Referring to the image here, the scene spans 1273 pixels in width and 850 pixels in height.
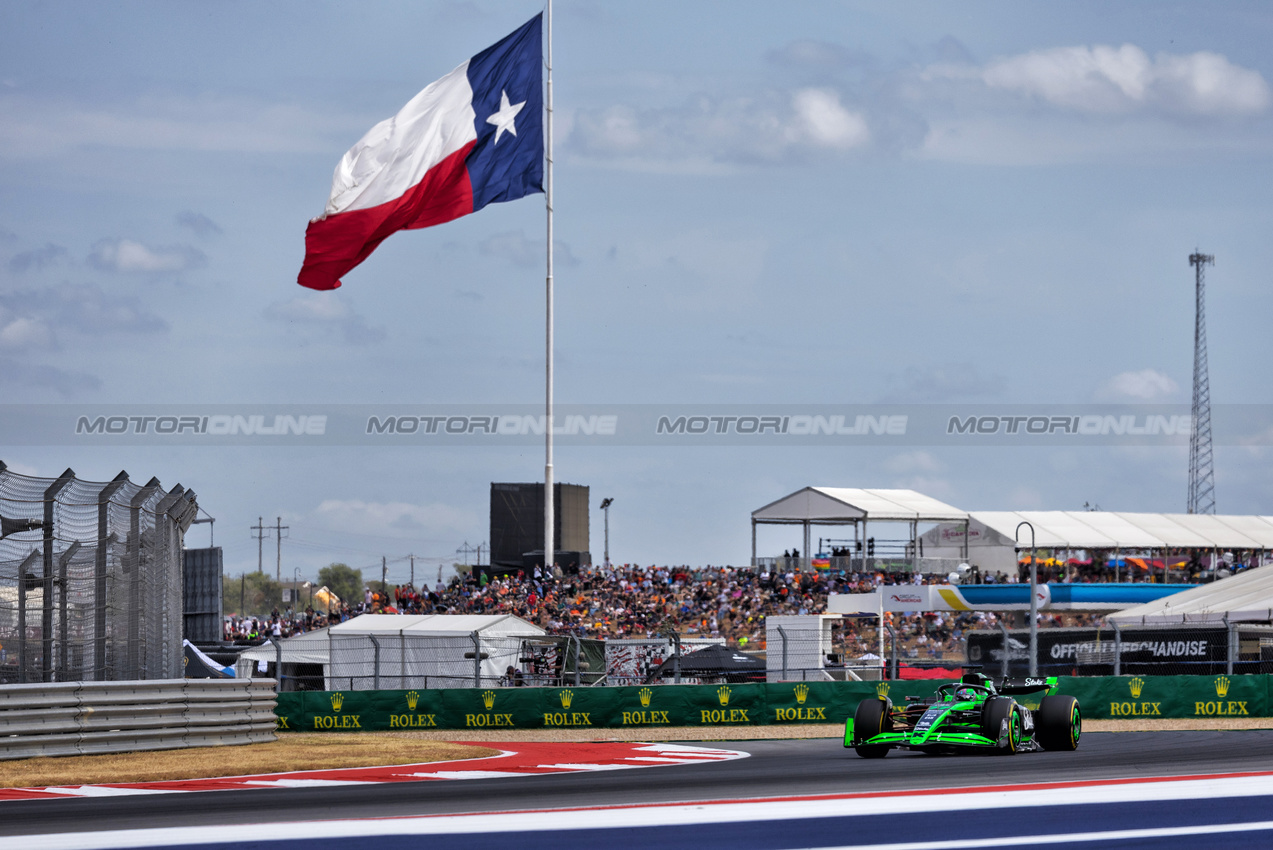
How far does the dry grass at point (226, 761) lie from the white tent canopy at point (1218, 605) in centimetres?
1671

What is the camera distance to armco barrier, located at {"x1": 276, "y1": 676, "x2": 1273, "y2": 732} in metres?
23.2

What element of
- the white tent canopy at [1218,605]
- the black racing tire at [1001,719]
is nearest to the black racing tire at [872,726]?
the black racing tire at [1001,719]

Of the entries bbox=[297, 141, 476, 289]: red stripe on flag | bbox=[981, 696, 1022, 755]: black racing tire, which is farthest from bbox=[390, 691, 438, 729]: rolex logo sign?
bbox=[981, 696, 1022, 755]: black racing tire

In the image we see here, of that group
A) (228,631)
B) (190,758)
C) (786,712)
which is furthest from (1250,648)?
(228,631)

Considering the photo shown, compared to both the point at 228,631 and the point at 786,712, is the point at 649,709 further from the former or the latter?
the point at 228,631

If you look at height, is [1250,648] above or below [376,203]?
below

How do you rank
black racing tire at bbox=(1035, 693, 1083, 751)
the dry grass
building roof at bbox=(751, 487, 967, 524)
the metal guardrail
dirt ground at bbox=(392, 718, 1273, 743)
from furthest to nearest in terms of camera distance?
1. building roof at bbox=(751, 487, 967, 524)
2. dirt ground at bbox=(392, 718, 1273, 743)
3. black racing tire at bbox=(1035, 693, 1083, 751)
4. the metal guardrail
5. the dry grass

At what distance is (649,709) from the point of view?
77.7 feet

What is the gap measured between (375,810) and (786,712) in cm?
1369

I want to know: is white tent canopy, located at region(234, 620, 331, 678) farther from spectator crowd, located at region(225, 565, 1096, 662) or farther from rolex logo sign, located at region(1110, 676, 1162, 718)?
rolex logo sign, located at region(1110, 676, 1162, 718)

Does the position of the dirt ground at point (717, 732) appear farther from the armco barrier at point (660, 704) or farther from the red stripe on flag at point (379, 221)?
the red stripe on flag at point (379, 221)

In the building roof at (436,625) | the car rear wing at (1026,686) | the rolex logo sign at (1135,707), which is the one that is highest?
the car rear wing at (1026,686)

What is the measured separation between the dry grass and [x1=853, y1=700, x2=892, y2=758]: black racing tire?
4600mm

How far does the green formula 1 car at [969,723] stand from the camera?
15.5 m
